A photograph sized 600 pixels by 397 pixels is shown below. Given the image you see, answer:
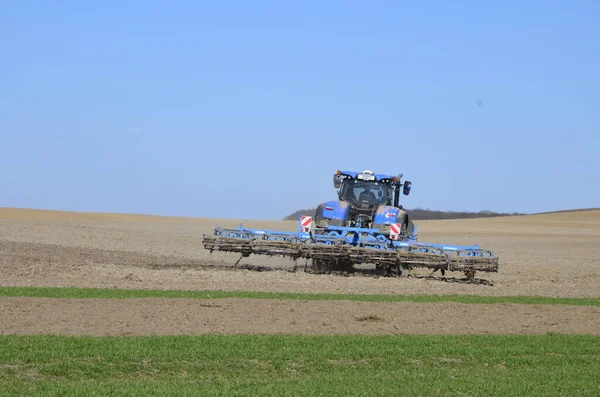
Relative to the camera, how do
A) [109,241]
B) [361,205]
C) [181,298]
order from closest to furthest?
1. [181,298]
2. [361,205]
3. [109,241]

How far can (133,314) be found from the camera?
15.1 meters

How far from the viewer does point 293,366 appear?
11.6 meters

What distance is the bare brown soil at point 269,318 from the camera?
1392cm

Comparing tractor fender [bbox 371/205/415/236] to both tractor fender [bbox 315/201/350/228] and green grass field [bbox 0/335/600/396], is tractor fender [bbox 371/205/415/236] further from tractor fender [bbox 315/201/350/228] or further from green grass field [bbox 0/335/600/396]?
green grass field [bbox 0/335/600/396]

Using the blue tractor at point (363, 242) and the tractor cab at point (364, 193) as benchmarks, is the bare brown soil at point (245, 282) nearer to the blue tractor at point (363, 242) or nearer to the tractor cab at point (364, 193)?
the blue tractor at point (363, 242)

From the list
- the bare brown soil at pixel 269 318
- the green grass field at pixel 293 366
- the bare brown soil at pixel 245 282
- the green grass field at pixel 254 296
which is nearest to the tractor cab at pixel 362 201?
the bare brown soil at pixel 245 282

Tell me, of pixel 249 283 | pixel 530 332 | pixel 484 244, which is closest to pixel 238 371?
pixel 530 332

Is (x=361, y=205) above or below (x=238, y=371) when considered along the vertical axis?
above

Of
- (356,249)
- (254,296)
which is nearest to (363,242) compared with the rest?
(356,249)

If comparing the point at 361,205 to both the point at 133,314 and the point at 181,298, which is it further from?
the point at 133,314

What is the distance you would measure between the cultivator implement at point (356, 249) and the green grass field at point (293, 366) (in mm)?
9270

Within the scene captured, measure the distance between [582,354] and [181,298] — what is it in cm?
730

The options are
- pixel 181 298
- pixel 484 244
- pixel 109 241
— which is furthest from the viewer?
pixel 484 244

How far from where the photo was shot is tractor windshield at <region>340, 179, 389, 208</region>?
26.1 meters
